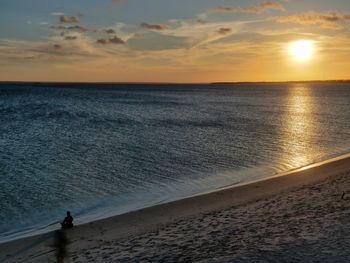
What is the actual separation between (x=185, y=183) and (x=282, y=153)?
12.7 metres

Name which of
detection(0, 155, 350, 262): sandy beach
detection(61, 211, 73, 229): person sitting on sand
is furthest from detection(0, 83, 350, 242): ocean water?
detection(0, 155, 350, 262): sandy beach

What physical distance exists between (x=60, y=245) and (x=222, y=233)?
5.40 m

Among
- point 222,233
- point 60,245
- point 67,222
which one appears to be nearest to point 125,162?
point 67,222

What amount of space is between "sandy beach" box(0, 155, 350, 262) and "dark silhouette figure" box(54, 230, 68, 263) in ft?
0.50

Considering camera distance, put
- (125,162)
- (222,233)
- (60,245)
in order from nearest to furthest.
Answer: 1. (222,233)
2. (60,245)
3. (125,162)

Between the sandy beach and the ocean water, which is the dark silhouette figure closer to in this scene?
the sandy beach

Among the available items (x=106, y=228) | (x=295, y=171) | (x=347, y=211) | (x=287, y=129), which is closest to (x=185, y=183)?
(x=295, y=171)

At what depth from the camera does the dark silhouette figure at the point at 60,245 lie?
43.3ft

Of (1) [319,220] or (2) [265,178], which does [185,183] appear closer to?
(2) [265,178]

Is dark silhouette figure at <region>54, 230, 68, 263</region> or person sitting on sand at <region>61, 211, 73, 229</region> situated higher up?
person sitting on sand at <region>61, 211, 73, 229</region>

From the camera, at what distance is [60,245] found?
14.4 m

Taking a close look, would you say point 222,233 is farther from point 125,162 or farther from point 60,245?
point 125,162

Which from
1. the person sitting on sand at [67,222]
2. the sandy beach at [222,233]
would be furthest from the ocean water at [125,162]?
the sandy beach at [222,233]

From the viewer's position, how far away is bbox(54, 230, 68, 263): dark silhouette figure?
13.2m
